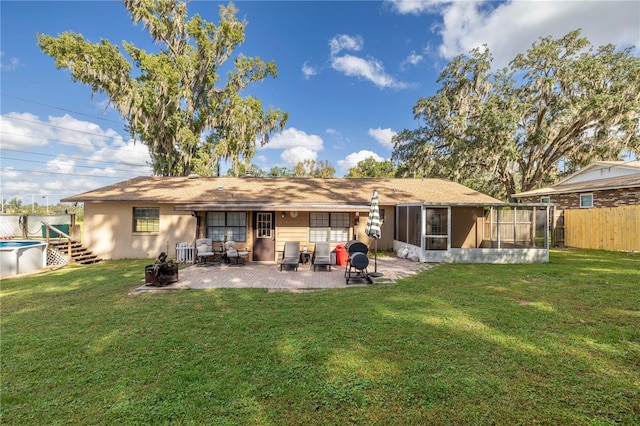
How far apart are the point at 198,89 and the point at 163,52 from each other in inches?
120

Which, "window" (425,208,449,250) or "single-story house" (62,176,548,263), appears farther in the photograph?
"window" (425,208,449,250)

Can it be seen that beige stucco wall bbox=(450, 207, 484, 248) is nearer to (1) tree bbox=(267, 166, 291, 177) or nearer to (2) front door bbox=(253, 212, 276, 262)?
(2) front door bbox=(253, 212, 276, 262)

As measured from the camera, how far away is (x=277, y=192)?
14375mm

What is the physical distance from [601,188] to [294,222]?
1642cm

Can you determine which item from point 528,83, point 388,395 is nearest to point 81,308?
point 388,395

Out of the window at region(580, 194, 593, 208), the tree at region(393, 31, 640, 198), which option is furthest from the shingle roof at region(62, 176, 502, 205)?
the window at region(580, 194, 593, 208)

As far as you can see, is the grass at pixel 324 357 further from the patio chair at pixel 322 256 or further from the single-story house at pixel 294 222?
the single-story house at pixel 294 222

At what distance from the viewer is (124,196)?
41.6 ft

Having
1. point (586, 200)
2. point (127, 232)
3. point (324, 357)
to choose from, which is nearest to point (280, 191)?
point (127, 232)

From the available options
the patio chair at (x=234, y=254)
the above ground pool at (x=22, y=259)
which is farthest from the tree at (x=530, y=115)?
the above ground pool at (x=22, y=259)

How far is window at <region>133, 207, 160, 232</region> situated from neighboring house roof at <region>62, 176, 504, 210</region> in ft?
1.99

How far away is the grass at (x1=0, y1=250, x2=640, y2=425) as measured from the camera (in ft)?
9.11

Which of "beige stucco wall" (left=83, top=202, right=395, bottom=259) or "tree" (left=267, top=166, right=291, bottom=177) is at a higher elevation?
"tree" (left=267, top=166, right=291, bottom=177)

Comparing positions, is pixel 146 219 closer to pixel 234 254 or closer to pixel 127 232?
pixel 127 232
